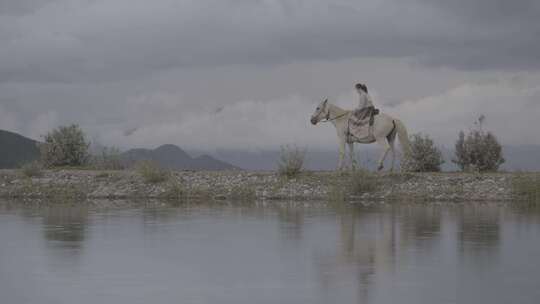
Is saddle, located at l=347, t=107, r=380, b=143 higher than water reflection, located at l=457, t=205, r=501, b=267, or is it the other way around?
saddle, located at l=347, t=107, r=380, b=143

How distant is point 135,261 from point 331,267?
318 centimetres

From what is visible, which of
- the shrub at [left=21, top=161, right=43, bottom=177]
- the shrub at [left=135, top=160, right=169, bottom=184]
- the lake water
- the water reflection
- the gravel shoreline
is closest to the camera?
the lake water

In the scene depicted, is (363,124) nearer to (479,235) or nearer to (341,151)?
(341,151)

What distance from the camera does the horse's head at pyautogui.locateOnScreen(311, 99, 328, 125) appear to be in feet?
126

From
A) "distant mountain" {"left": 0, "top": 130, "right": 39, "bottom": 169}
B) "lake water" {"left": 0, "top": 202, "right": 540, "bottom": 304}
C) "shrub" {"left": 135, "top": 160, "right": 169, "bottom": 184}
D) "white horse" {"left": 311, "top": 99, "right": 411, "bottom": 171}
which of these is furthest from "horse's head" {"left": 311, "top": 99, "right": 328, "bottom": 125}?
"distant mountain" {"left": 0, "top": 130, "right": 39, "bottom": 169}

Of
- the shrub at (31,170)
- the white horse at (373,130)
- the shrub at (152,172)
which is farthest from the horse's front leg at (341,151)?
the shrub at (31,170)

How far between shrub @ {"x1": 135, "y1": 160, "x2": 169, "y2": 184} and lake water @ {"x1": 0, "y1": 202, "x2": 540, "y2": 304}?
1200cm

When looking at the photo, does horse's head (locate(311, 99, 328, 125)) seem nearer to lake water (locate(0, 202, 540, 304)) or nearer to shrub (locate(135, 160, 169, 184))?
shrub (locate(135, 160, 169, 184))

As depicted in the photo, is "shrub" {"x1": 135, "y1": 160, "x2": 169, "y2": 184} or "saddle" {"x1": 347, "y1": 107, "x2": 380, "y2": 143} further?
"shrub" {"x1": 135, "y1": 160, "x2": 169, "y2": 184}

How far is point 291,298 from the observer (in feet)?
38.5

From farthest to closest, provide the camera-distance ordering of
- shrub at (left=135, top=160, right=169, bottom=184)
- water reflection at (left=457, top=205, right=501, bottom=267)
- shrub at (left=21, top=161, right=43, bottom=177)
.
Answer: shrub at (left=21, top=161, right=43, bottom=177), shrub at (left=135, top=160, right=169, bottom=184), water reflection at (left=457, top=205, right=501, bottom=267)

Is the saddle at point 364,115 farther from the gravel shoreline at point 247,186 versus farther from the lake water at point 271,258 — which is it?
the lake water at point 271,258

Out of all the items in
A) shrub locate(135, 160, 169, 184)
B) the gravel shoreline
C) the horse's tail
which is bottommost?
the gravel shoreline

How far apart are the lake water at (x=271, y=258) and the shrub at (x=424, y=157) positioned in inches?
528
